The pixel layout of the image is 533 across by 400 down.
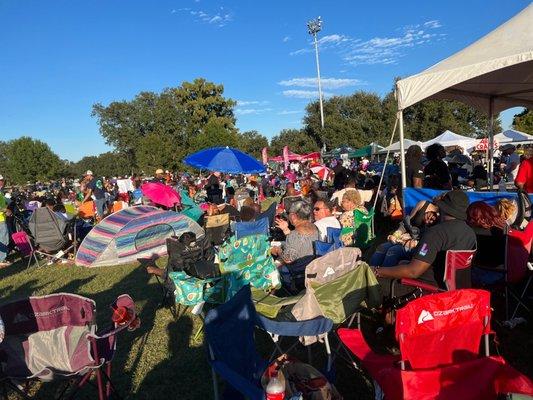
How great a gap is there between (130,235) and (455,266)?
632 centimetres

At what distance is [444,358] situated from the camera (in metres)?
2.31

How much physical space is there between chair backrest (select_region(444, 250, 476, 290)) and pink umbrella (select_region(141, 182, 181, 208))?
24.4 ft

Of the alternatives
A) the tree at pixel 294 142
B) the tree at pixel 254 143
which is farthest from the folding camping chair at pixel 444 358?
the tree at pixel 254 143

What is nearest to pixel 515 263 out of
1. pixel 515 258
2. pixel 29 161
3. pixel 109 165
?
pixel 515 258

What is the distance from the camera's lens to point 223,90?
5338 cm

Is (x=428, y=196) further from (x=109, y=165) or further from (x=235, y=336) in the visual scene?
(x=109, y=165)

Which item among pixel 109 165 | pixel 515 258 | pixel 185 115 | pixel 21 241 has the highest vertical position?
pixel 185 115

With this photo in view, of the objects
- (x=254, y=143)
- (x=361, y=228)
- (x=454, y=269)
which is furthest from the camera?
(x=254, y=143)

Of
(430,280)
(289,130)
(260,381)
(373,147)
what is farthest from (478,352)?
(289,130)

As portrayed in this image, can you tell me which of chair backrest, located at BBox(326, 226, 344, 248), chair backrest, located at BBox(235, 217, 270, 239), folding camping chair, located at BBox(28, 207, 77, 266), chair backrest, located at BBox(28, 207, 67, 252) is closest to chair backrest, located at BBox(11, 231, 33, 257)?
folding camping chair, located at BBox(28, 207, 77, 266)

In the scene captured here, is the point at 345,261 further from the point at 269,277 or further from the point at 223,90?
the point at 223,90

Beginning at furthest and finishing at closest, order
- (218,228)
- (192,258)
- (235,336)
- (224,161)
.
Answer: (224,161)
(218,228)
(192,258)
(235,336)

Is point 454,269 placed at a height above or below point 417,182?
below

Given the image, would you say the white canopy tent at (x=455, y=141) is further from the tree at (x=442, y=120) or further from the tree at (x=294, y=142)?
the tree at (x=294, y=142)
